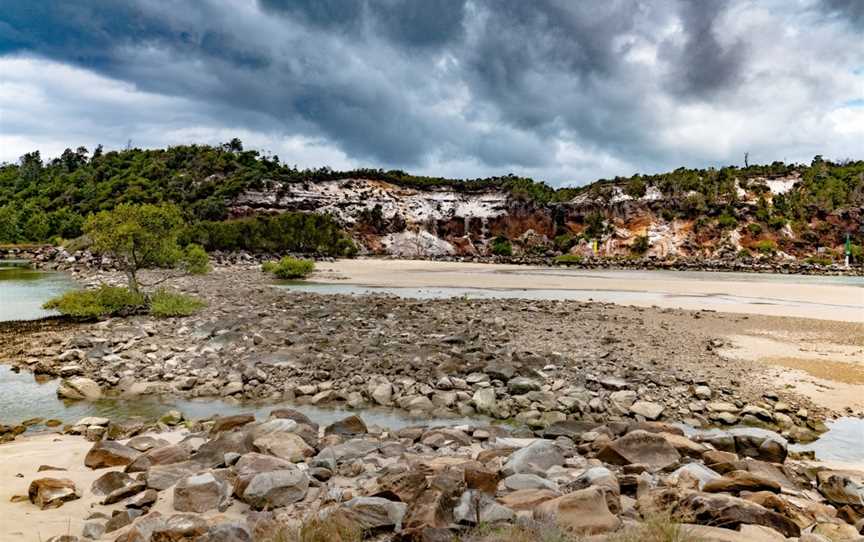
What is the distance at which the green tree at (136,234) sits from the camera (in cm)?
2305

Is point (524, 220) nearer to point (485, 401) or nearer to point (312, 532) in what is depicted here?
point (485, 401)

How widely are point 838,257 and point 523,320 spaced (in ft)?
275

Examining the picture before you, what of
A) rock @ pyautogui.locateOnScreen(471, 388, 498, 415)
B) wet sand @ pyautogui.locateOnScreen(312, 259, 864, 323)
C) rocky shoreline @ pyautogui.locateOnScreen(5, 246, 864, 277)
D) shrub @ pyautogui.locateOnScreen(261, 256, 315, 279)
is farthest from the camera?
rocky shoreline @ pyautogui.locateOnScreen(5, 246, 864, 277)

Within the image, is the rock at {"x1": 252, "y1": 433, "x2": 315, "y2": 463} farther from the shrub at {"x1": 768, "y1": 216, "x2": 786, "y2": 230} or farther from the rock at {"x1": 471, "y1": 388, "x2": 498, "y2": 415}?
the shrub at {"x1": 768, "y1": 216, "x2": 786, "y2": 230}

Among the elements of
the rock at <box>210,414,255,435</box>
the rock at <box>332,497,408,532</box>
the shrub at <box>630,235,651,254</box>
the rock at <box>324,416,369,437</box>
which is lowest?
the rock at <box>324,416,369,437</box>

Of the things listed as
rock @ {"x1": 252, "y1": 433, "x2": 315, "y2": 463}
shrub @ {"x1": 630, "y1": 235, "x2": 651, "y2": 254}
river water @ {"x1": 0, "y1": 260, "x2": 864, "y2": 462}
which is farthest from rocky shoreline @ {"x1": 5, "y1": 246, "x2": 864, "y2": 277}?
rock @ {"x1": 252, "y1": 433, "x2": 315, "y2": 463}

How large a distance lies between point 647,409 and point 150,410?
10099 mm

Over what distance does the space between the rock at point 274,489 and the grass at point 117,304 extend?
18.4 m

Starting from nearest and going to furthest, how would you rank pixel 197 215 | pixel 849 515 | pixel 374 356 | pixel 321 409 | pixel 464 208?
pixel 849 515 < pixel 321 409 < pixel 374 356 < pixel 197 215 < pixel 464 208

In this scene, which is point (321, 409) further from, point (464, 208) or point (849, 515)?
point (464, 208)

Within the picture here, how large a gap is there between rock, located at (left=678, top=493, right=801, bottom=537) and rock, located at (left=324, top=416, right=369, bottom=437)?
5366 millimetres

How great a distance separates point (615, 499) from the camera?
18.1 feet

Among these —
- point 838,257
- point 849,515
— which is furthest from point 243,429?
point 838,257

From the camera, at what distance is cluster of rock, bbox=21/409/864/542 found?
4988 mm
